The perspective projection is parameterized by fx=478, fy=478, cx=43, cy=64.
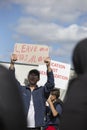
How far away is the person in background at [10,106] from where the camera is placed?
1706 millimetres

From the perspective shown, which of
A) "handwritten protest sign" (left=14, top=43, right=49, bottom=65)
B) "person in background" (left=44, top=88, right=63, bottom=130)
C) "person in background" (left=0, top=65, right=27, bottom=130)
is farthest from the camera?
"handwritten protest sign" (left=14, top=43, right=49, bottom=65)

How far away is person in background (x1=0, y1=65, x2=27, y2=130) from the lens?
1706mm

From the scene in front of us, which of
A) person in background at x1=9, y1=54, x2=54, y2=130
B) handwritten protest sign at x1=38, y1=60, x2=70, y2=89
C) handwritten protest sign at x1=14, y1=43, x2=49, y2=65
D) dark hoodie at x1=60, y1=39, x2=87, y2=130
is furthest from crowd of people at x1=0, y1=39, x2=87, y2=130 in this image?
handwritten protest sign at x1=38, y1=60, x2=70, y2=89

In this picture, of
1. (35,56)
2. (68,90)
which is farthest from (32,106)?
(68,90)

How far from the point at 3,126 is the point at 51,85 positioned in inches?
249

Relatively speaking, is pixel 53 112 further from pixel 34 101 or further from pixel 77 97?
pixel 77 97

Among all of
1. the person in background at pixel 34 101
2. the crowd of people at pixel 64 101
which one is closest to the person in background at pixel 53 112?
the person in background at pixel 34 101

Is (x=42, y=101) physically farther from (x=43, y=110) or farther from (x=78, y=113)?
(x=78, y=113)

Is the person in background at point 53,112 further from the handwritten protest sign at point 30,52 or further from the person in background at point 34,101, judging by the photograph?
the person in background at point 34,101

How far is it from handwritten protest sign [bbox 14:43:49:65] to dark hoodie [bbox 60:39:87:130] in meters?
8.52

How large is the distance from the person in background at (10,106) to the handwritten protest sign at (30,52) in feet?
29.1

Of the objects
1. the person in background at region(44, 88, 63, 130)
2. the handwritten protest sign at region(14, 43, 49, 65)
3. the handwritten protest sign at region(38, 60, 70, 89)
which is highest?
the handwritten protest sign at region(14, 43, 49, 65)

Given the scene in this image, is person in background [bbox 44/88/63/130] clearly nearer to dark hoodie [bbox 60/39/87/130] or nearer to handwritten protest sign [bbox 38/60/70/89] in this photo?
handwritten protest sign [bbox 38/60/70/89]

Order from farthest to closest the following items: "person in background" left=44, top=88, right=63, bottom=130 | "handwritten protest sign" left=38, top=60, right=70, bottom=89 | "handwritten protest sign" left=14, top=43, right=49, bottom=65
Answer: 1. "handwritten protest sign" left=38, top=60, right=70, bottom=89
2. "handwritten protest sign" left=14, top=43, right=49, bottom=65
3. "person in background" left=44, top=88, right=63, bottom=130
